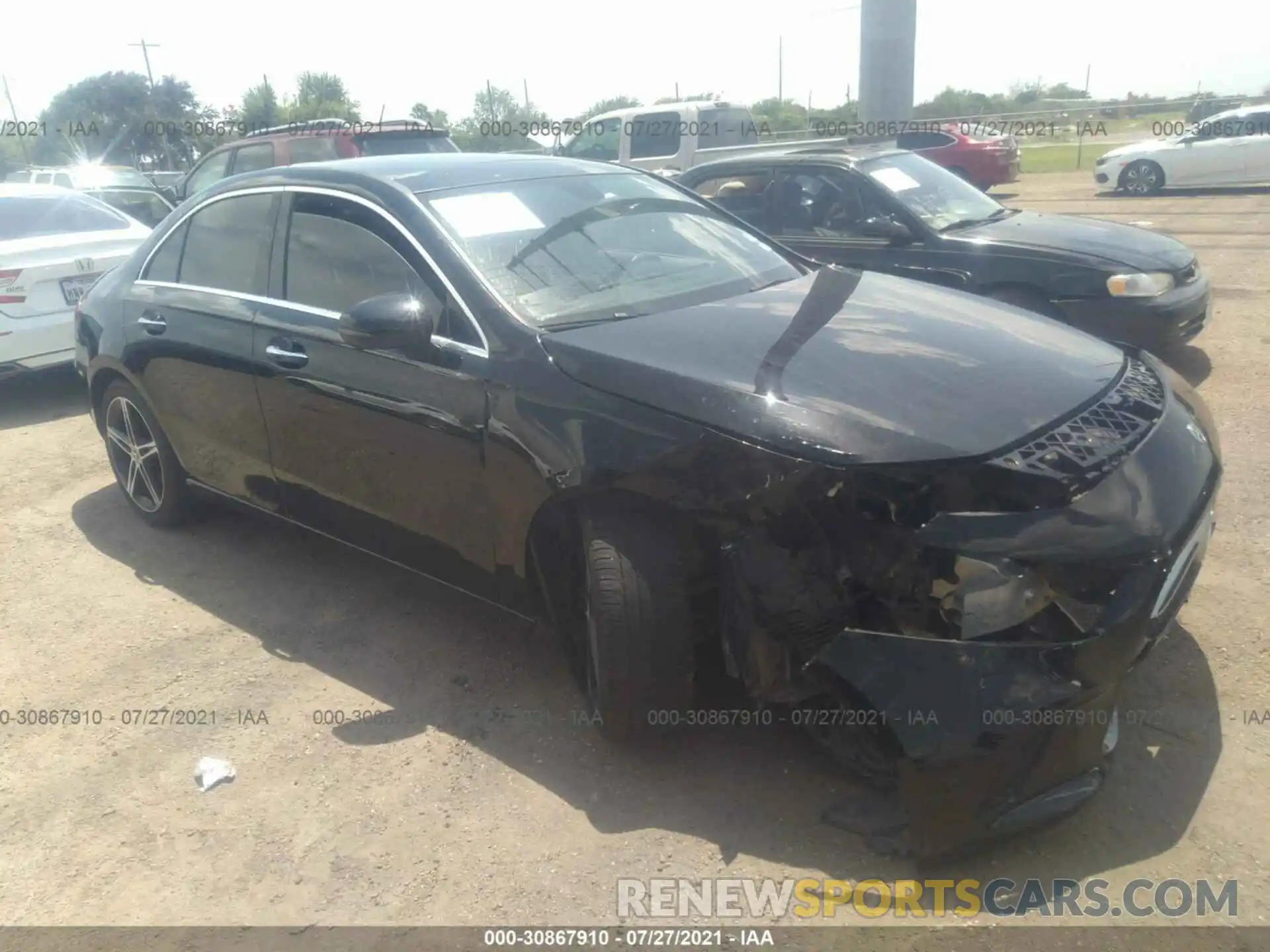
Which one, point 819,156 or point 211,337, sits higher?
point 819,156

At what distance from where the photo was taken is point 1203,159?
651 inches

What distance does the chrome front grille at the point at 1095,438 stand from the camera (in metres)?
2.45

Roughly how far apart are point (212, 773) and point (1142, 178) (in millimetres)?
17970

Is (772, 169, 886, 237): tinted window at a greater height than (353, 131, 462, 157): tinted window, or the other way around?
(353, 131, 462, 157): tinted window

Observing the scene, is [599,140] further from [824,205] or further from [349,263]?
[349,263]

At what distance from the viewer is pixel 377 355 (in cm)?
342

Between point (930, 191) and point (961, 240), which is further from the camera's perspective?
point (930, 191)

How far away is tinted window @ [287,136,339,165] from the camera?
10.4m

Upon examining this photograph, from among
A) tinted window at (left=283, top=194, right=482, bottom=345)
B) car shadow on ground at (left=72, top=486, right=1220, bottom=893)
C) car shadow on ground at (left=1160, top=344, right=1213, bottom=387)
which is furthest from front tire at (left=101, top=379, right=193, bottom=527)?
car shadow on ground at (left=1160, top=344, right=1213, bottom=387)

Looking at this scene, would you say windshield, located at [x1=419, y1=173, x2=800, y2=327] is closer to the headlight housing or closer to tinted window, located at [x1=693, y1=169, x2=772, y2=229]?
the headlight housing

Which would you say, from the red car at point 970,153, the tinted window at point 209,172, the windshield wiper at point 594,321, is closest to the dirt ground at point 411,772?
the windshield wiper at point 594,321

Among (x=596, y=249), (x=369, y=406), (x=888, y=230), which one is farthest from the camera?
(x=888, y=230)

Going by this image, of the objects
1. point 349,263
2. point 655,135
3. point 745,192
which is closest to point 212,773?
point 349,263

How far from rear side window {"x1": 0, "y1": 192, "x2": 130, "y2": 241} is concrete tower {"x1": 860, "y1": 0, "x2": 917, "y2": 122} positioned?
1167 centimetres
